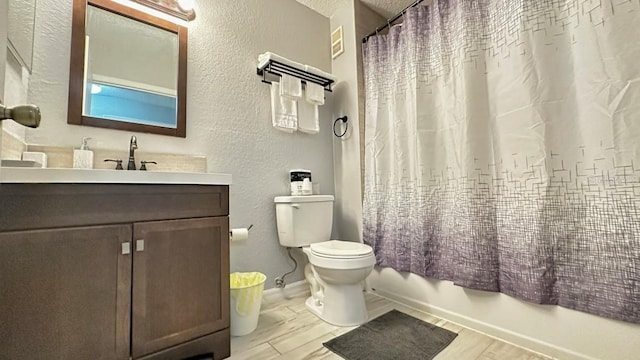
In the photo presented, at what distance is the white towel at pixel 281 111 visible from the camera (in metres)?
1.84

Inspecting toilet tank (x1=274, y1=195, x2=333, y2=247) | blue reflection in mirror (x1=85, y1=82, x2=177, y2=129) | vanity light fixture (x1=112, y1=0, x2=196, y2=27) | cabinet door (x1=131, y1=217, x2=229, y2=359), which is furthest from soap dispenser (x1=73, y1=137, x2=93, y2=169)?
toilet tank (x1=274, y1=195, x2=333, y2=247)

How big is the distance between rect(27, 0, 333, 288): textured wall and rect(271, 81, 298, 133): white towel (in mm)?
80

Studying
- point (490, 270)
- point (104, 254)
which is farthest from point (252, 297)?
point (490, 270)

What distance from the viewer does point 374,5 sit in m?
2.10

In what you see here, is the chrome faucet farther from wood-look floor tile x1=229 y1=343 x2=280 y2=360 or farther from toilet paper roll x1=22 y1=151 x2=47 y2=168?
wood-look floor tile x1=229 y1=343 x2=280 y2=360

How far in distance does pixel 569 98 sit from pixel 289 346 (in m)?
1.69

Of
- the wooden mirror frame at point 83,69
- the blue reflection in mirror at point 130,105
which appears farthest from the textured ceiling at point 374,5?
the blue reflection in mirror at point 130,105

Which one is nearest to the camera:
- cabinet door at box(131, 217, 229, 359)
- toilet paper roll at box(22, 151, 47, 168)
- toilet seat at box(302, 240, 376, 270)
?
cabinet door at box(131, 217, 229, 359)

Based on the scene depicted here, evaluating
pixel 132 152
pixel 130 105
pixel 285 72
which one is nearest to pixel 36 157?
pixel 132 152

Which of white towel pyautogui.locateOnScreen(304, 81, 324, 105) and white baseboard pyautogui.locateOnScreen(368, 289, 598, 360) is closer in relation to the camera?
white baseboard pyautogui.locateOnScreen(368, 289, 598, 360)

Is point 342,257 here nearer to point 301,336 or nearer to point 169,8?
point 301,336

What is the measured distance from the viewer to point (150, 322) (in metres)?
0.98

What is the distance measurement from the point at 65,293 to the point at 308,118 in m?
1.61

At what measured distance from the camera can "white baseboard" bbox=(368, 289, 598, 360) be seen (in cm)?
111
